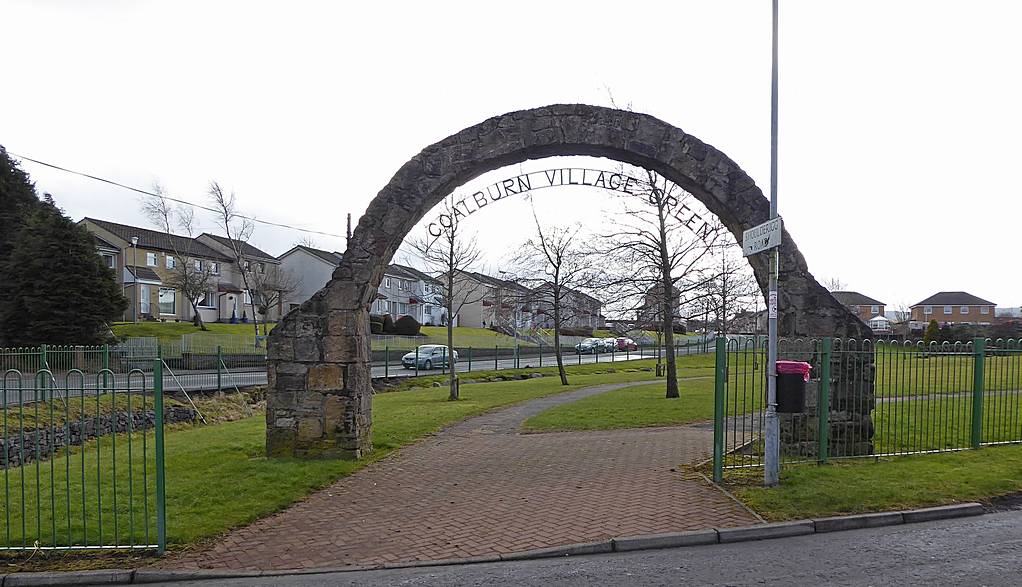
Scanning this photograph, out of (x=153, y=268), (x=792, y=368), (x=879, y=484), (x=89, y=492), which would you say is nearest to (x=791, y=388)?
(x=792, y=368)

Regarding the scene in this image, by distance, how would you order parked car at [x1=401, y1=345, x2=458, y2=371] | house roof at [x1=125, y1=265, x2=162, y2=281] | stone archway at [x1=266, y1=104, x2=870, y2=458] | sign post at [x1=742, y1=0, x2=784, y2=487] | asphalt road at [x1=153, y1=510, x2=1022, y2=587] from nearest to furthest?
1. asphalt road at [x1=153, y1=510, x2=1022, y2=587]
2. sign post at [x1=742, y1=0, x2=784, y2=487]
3. stone archway at [x1=266, y1=104, x2=870, y2=458]
4. parked car at [x1=401, y1=345, x2=458, y2=371]
5. house roof at [x1=125, y1=265, x2=162, y2=281]

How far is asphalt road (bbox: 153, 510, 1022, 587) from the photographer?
17.8 ft

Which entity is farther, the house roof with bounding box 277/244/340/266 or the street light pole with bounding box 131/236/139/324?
the house roof with bounding box 277/244/340/266

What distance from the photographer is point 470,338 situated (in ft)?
187

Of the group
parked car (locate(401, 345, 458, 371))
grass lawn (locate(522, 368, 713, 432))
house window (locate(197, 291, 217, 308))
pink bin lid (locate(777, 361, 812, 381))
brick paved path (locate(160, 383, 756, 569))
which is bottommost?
parked car (locate(401, 345, 458, 371))

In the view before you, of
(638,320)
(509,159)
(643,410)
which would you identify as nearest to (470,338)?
(638,320)

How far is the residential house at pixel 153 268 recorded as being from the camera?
49.4 m

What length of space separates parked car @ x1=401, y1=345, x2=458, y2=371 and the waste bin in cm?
2819

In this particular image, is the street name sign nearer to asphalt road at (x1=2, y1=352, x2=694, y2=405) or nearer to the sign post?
the sign post

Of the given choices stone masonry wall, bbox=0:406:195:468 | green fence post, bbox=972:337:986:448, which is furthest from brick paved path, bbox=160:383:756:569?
stone masonry wall, bbox=0:406:195:468

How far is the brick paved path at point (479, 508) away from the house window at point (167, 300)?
157ft

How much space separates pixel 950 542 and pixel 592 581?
11.5 ft

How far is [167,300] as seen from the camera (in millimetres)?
→ 52781

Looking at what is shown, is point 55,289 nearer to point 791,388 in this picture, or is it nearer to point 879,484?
point 791,388
